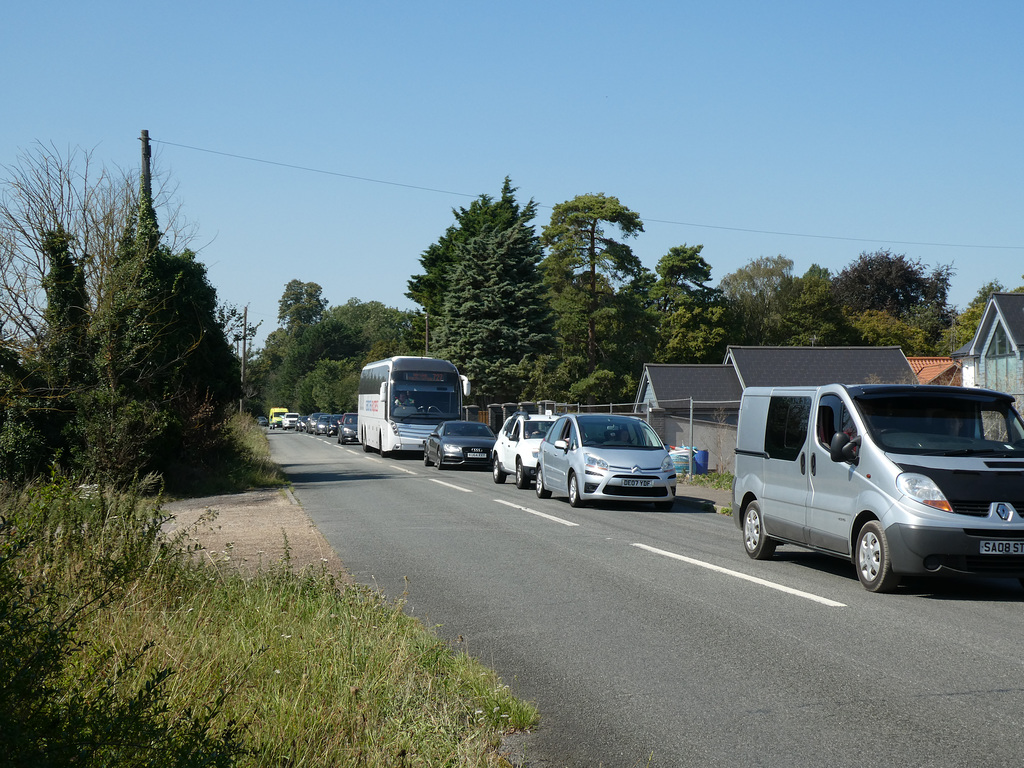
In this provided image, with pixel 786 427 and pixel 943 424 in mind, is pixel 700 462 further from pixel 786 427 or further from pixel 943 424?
pixel 943 424

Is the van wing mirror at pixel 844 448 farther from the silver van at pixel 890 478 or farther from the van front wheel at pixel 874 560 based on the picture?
the van front wheel at pixel 874 560

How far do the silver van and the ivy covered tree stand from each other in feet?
149

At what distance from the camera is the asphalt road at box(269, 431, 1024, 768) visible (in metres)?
4.89

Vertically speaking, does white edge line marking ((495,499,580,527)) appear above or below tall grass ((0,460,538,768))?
below

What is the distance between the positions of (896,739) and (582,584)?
15.8 ft

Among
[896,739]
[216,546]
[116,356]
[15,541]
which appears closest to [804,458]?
[896,739]

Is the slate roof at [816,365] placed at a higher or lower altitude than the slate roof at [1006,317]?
lower

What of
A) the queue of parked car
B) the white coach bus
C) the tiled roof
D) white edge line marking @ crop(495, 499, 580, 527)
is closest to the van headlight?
white edge line marking @ crop(495, 499, 580, 527)

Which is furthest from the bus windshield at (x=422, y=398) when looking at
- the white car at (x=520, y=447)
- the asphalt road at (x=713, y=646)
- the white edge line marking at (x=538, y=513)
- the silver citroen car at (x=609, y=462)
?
the asphalt road at (x=713, y=646)

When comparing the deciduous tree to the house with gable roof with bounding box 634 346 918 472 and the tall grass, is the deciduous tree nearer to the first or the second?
the house with gable roof with bounding box 634 346 918 472

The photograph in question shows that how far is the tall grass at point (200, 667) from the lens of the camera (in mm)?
3502

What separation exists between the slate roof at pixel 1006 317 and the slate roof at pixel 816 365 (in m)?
7.72

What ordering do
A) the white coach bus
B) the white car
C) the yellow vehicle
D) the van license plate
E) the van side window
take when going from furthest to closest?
the yellow vehicle
the white coach bus
the white car
the van side window
the van license plate

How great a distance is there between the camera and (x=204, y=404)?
926 inches
